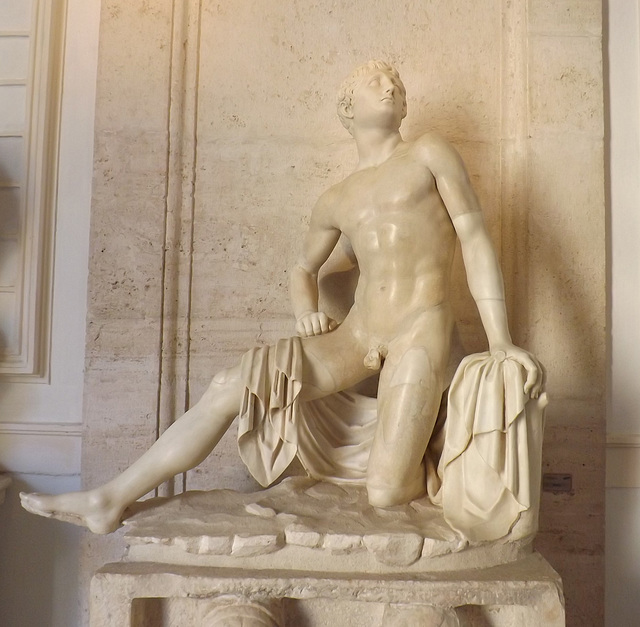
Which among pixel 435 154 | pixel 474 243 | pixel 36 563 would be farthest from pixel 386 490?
pixel 36 563

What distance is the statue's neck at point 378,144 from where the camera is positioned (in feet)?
8.52

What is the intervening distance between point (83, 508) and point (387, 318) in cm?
120

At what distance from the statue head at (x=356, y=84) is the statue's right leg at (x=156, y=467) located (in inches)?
43.1

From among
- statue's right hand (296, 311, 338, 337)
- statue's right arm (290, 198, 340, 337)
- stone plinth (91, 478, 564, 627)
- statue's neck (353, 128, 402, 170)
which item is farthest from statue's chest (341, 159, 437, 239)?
stone plinth (91, 478, 564, 627)

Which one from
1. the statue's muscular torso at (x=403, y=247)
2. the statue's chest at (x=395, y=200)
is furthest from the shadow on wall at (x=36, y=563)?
the statue's chest at (x=395, y=200)

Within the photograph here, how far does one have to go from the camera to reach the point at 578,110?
3070 mm

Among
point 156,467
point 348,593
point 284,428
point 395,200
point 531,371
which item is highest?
point 395,200

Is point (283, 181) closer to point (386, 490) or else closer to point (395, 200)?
point (395, 200)

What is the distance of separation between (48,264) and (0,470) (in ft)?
3.21

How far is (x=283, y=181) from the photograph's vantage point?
10.5 feet

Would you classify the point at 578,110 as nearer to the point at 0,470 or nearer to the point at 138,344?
the point at 138,344

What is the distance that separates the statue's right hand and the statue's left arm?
549 mm

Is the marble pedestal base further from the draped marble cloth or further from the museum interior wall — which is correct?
the museum interior wall

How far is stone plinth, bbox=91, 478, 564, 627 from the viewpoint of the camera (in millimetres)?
1909
